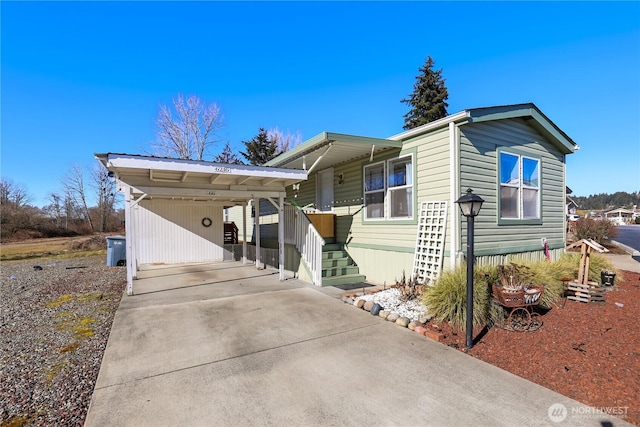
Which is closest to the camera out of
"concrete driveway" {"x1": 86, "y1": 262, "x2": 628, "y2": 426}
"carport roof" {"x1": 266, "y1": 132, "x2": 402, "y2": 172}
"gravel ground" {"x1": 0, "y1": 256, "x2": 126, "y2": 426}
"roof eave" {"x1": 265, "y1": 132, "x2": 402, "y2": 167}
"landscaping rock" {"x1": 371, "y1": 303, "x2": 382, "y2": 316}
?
"concrete driveway" {"x1": 86, "y1": 262, "x2": 628, "y2": 426}

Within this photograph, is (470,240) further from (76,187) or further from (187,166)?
(76,187)

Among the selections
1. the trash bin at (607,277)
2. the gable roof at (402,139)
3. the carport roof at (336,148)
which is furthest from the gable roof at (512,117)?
the trash bin at (607,277)

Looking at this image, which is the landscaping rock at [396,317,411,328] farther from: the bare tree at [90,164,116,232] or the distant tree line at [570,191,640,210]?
the distant tree line at [570,191,640,210]

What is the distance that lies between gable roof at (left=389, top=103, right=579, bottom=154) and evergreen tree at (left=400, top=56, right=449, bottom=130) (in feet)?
50.6

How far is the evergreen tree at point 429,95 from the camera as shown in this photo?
73.5 ft

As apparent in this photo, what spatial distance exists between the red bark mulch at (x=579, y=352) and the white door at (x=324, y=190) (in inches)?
224

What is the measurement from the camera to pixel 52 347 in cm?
396

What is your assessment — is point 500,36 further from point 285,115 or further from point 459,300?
point 285,115

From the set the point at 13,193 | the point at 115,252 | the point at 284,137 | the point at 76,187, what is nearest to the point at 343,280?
the point at 115,252

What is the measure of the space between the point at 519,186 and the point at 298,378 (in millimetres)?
6559

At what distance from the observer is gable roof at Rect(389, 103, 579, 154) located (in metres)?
5.68

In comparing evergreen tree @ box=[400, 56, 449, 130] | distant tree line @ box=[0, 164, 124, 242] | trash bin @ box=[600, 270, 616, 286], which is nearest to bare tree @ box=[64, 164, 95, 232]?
distant tree line @ box=[0, 164, 124, 242]

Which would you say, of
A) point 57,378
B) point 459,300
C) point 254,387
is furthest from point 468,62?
point 57,378

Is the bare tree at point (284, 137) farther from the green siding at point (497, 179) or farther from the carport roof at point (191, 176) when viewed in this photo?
the green siding at point (497, 179)
